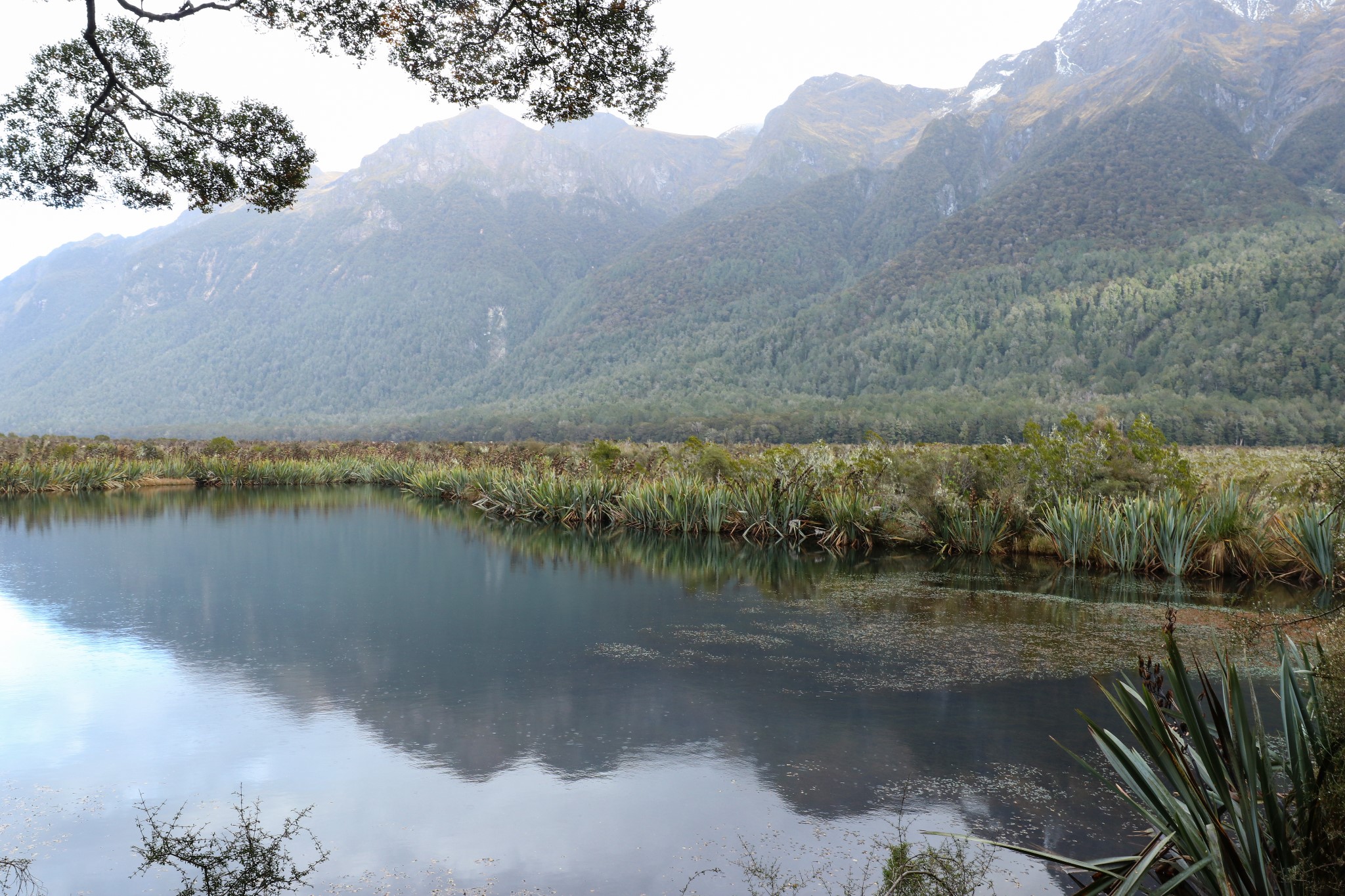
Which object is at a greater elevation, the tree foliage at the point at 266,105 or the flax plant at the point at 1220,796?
the tree foliage at the point at 266,105

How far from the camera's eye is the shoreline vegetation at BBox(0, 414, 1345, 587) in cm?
1064

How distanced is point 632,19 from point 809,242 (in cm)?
11633

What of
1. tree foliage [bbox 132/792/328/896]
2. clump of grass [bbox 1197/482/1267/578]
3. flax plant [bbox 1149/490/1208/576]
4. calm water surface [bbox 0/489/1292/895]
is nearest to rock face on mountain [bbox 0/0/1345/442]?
clump of grass [bbox 1197/482/1267/578]

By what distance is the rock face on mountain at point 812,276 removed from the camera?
214 feet

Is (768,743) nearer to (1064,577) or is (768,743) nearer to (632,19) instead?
(632,19)

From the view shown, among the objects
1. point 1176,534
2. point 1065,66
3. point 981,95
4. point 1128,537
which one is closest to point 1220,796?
point 1176,534

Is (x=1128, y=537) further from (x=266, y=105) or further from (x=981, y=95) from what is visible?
(x=981, y=95)

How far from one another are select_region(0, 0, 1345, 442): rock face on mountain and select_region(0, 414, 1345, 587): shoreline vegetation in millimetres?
41318

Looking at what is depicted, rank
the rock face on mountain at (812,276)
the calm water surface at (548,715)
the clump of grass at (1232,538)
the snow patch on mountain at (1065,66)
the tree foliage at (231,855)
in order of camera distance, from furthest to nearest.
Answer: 1. the snow patch on mountain at (1065,66)
2. the rock face on mountain at (812,276)
3. the clump of grass at (1232,538)
4. the calm water surface at (548,715)
5. the tree foliage at (231,855)

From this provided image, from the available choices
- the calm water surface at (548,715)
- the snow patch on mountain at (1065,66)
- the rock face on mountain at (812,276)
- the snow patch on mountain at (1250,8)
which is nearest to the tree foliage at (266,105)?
the calm water surface at (548,715)

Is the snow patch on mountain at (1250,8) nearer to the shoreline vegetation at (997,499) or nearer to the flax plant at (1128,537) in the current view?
the shoreline vegetation at (997,499)

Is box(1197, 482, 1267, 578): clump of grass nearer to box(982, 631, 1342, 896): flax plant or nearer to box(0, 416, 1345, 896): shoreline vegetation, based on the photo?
box(0, 416, 1345, 896): shoreline vegetation

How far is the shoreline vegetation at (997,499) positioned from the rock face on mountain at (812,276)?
41318mm

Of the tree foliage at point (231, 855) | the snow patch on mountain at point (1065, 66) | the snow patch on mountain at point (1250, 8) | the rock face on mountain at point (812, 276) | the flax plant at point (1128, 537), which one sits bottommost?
the tree foliage at point (231, 855)
